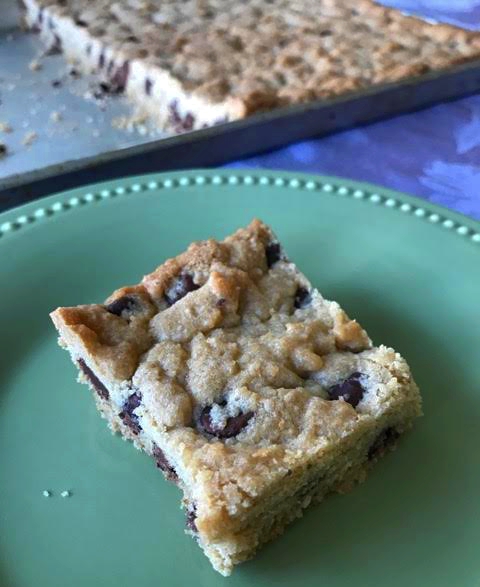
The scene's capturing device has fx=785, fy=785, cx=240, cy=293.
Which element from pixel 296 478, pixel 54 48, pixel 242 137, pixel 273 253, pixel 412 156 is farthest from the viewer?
pixel 54 48

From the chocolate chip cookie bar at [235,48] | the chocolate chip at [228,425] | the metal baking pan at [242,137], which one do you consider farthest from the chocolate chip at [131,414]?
the chocolate chip cookie bar at [235,48]

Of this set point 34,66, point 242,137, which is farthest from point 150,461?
point 34,66

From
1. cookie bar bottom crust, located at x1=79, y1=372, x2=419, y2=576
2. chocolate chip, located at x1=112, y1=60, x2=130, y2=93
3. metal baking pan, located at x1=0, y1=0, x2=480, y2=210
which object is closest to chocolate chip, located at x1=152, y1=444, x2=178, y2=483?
cookie bar bottom crust, located at x1=79, y1=372, x2=419, y2=576

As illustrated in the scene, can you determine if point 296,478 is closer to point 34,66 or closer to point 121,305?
point 121,305

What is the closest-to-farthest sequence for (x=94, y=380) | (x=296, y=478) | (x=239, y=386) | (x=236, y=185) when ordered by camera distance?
(x=296, y=478)
(x=239, y=386)
(x=94, y=380)
(x=236, y=185)

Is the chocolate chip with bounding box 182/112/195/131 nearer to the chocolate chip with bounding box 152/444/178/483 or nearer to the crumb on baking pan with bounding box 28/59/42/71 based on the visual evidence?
the crumb on baking pan with bounding box 28/59/42/71

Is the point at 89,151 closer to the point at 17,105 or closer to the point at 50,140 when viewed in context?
the point at 50,140

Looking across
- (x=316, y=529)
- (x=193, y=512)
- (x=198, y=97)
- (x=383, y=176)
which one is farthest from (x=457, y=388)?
(x=198, y=97)
